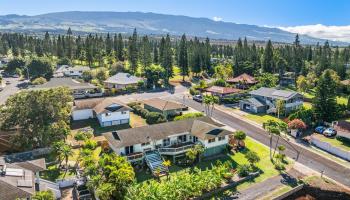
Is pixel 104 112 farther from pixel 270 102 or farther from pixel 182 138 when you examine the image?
pixel 270 102

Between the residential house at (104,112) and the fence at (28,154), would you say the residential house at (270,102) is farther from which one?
the fence at (28,154)

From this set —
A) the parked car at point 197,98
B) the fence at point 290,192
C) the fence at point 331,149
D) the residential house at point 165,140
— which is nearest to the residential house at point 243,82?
the parked car at point 197,98

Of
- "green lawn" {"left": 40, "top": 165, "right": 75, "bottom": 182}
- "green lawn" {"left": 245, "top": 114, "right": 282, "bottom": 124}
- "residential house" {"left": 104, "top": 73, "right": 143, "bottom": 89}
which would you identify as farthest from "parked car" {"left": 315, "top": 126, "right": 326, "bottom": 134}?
"residential house" {"left": 104, "top": 73, "right": 143, "bottom": 89}

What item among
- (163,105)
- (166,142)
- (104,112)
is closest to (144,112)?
(163,105)

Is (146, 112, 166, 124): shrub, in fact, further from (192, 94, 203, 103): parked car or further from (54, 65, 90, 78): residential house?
(54, 65, 90, 78): residential house

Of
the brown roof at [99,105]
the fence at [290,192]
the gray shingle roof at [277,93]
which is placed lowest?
the fence at [290,192]
